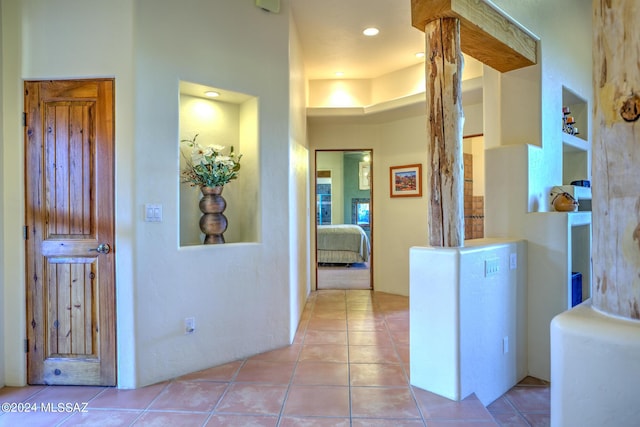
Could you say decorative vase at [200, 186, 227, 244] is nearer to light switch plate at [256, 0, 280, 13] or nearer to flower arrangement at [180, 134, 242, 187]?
flower arrangement at [180, 134, 242, 187]

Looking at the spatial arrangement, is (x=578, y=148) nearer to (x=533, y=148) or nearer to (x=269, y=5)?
(x=533, y=148)

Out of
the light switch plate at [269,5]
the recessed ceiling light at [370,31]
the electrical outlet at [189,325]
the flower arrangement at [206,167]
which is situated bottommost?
the electrical outlet at [189,325]

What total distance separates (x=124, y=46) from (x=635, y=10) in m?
2.72

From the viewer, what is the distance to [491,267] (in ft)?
7.95

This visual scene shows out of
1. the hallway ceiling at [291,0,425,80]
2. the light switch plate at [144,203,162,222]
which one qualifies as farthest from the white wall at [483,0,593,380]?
the light switch plate at [144,203,162,222]

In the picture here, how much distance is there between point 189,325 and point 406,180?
3566 millimetres

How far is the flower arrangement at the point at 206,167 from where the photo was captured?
9.36 ft

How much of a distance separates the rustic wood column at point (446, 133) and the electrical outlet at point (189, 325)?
185 centimetres

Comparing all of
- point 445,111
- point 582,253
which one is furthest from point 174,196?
point 582,253

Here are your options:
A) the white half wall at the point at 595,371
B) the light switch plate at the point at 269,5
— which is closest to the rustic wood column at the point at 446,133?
the white half wall at the point at 595,371

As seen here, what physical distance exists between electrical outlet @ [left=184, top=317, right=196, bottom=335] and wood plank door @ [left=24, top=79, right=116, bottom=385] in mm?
511

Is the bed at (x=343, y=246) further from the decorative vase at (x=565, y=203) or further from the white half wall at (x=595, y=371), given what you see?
the white half wall at (x=595, y=371)

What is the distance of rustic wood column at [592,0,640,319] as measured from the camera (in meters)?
1.08

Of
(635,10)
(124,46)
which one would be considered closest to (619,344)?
(635,10)
